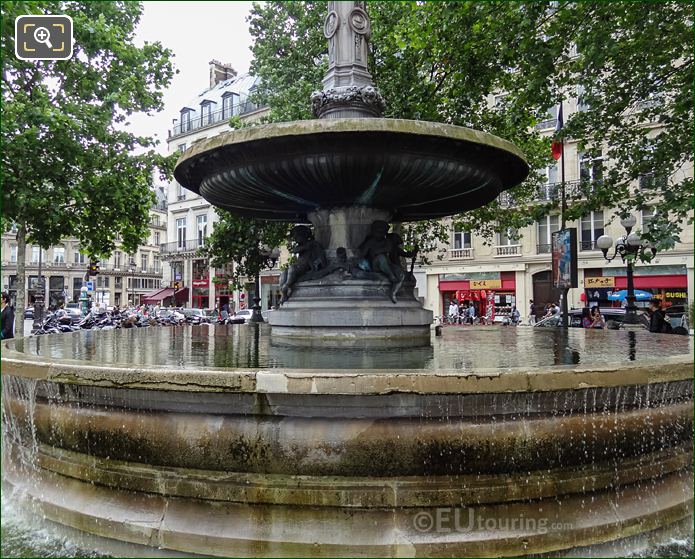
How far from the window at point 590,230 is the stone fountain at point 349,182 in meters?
26.5

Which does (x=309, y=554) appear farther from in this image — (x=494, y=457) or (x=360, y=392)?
(x=494, y=457)

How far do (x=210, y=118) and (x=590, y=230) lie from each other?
114ft

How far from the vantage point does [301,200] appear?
6578 mm

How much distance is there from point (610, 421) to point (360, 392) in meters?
1.71

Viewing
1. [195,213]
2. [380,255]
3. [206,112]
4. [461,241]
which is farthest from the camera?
[206,112]

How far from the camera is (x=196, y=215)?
48250 millimetres

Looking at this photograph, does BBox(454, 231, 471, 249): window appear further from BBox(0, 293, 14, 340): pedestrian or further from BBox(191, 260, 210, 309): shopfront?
BBox(0, 293, 14, 340): pedestrian

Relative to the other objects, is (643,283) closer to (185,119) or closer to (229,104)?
(229,104)

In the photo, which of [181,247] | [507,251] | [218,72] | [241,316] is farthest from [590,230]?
[218,72]

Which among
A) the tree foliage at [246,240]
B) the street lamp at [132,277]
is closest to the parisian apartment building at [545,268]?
the tree foliage at [246,240]

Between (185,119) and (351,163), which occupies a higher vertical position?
(185,119)

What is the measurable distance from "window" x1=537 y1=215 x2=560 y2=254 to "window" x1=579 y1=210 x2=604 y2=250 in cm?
152

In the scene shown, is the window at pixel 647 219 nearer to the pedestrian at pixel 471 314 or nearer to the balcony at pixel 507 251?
the balcony at pixel 507 251

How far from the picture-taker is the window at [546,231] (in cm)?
3186
